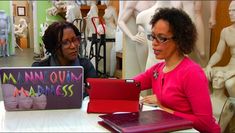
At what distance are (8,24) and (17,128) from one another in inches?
168

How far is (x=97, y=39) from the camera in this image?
4.70 metres

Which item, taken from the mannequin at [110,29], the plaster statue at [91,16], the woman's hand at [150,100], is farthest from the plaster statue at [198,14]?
the plaster statue at [91,16]

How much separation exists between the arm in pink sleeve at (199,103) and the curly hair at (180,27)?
0.59ft

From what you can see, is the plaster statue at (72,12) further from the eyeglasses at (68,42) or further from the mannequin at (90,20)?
the eyeglasses at (68,42)

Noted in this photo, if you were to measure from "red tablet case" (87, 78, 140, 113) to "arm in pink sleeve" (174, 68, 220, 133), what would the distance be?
0.25m

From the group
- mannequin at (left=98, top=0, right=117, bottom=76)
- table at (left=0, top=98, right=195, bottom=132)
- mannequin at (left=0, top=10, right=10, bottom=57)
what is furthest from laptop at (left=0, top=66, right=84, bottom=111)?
mannequin at (left=0, top=10, right=10, bottom=57)

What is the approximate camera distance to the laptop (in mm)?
1371

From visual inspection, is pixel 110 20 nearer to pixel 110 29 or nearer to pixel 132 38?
pixel 110 29

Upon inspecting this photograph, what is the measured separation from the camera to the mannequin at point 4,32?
5.04m

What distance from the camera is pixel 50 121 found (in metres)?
1.32

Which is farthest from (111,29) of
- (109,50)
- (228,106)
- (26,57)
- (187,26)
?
(187,26)

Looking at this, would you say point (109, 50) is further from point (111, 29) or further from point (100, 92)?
point (100, 92)

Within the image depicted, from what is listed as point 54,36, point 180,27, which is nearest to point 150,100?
point 180,27

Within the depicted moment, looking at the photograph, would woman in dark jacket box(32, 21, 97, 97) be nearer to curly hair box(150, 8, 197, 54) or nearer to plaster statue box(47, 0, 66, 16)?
curly hair box(150, 8, 197, 54)
